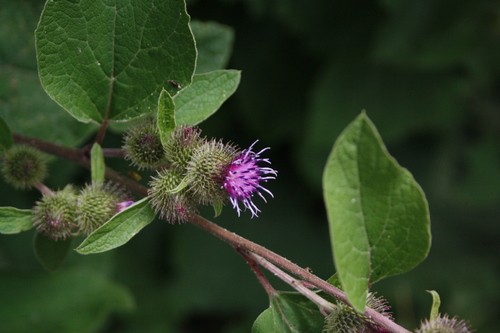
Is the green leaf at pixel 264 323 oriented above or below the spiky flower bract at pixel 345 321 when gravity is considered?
below

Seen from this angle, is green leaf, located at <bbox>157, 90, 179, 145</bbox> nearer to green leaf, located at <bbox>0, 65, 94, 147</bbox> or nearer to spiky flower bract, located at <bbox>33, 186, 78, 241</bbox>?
spiky flower bract, located at <bbox>33, 186, 78, 241</bbox>

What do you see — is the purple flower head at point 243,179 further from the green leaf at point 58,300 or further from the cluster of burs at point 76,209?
the green leaf at point 58,300

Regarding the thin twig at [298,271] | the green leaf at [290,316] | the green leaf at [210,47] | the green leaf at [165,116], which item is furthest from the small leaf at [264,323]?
the green leaf at [210,47]

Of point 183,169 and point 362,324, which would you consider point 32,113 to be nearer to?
point 183,169

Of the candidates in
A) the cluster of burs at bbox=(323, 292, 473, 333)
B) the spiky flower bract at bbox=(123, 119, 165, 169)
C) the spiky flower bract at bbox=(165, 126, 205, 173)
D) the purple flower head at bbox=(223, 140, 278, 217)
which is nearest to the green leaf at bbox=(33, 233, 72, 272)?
the spiky flower bract at bbox=(123, 119, 165, 169)

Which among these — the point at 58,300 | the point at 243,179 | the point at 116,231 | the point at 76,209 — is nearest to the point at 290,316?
the point at 243,179

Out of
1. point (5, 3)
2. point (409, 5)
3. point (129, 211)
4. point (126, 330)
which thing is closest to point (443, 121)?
point (409, 5)
